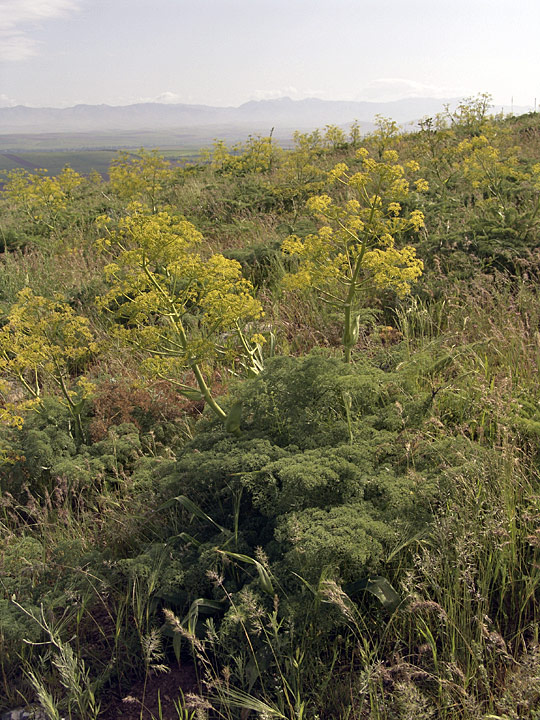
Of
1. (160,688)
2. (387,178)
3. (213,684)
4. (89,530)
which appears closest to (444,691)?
(213,684)

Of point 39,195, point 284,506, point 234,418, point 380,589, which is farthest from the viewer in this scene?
point 39,195

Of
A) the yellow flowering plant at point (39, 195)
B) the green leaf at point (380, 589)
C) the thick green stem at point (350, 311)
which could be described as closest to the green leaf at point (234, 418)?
the thick green stem at point (350, 311)

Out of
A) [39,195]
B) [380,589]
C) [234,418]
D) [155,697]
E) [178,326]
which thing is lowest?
[155,697]

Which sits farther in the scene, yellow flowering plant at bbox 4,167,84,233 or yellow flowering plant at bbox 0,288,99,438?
yellow flowering plant at bbox 4,167,84,233

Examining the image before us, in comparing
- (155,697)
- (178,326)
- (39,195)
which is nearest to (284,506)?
(155,697)

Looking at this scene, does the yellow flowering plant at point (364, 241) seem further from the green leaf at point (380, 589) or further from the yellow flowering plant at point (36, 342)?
the yellow flowering plant at point (36, 342)

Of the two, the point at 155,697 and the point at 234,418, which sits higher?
the point at 234,418

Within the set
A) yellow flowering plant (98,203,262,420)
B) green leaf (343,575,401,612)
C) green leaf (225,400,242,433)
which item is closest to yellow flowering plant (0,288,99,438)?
yellow flowering plant (98,203,262,420)

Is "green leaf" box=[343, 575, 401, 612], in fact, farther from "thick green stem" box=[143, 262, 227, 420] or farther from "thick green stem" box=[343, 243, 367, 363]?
"thick green stem" box=[343, 243, 367, 363]

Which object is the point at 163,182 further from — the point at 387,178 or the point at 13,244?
the point at 387,178

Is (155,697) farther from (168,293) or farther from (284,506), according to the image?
(168,293)

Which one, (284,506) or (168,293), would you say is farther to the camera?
(168,293)

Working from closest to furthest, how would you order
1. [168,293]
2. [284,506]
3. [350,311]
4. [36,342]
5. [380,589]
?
[380,589]
[284,506]
[168,293]
[350,311]
[36,342]

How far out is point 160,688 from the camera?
188 cm
